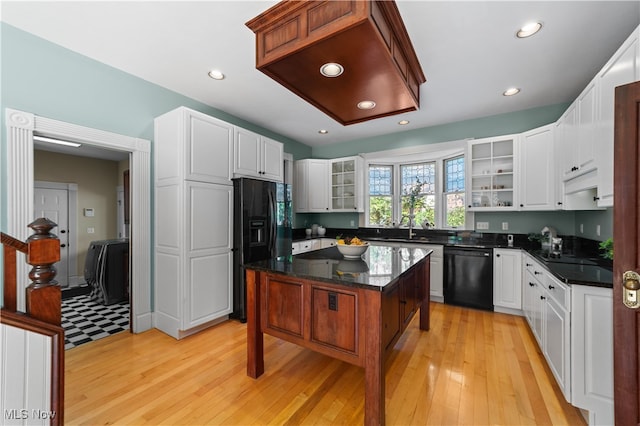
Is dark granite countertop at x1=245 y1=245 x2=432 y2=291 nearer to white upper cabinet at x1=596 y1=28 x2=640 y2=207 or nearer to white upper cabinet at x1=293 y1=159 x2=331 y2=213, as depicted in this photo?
white upper cabinet at x1=596 y1=28 x2=640 y2=207

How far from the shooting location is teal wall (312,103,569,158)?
11.9 feet

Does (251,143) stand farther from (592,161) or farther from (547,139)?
(547,139)

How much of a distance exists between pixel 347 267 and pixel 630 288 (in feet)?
4.97

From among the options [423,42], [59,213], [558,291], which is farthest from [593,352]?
[59,213]

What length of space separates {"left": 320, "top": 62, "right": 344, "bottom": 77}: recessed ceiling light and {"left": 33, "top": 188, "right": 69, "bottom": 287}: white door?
5643mm

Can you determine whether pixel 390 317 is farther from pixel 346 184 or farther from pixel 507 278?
pixel 346 184

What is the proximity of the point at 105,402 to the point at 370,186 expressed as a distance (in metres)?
4.54

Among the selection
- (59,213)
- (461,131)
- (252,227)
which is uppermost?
(461,131)

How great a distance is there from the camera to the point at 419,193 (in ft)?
15.7

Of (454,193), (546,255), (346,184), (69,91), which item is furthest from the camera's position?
(346,184)

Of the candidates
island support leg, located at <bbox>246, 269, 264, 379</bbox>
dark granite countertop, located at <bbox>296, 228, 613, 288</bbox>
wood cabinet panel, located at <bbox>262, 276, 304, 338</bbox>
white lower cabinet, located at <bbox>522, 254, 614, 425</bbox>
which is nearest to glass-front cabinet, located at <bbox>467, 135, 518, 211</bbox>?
dark granite countertop, located at <bbox>296, 228, 613, 288</bbox>

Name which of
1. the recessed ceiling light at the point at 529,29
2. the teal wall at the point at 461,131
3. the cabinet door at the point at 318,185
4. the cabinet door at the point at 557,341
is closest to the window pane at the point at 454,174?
the teal wall at the point at 461,131

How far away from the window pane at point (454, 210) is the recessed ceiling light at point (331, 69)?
11.2ft

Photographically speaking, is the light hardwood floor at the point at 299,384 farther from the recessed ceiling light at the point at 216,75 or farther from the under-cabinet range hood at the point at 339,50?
the recessed ceiling light at the point at 216,75
